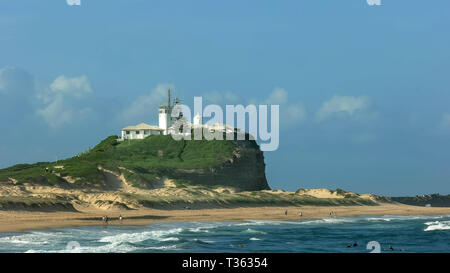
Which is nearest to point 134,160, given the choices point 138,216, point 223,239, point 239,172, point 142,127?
point 239,172

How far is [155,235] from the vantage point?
46.1 metres

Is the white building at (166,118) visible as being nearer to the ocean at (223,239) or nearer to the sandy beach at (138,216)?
the sandy beach at (138,216)

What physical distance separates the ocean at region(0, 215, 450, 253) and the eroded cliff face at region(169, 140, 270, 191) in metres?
47.3

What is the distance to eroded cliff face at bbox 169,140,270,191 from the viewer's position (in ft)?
357

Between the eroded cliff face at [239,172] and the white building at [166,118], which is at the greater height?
the white building at [166,118]

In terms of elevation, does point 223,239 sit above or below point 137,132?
below

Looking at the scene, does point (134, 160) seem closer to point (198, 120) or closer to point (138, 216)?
point (198, 120)

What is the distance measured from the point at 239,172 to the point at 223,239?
74292mm

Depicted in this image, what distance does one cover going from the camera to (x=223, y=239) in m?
45.0

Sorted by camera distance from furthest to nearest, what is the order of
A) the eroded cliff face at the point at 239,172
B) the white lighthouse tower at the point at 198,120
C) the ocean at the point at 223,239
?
the white lighthouse tower at the point at 198,120 < the eroded cliff face at the point at 239,172 < the ocean at the point at 223,239

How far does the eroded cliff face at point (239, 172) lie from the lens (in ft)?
357

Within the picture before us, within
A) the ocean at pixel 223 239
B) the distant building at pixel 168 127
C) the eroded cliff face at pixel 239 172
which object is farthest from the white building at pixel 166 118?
the ocean at pixel 223 239

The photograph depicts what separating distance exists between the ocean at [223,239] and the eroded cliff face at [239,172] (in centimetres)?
A: 4735
